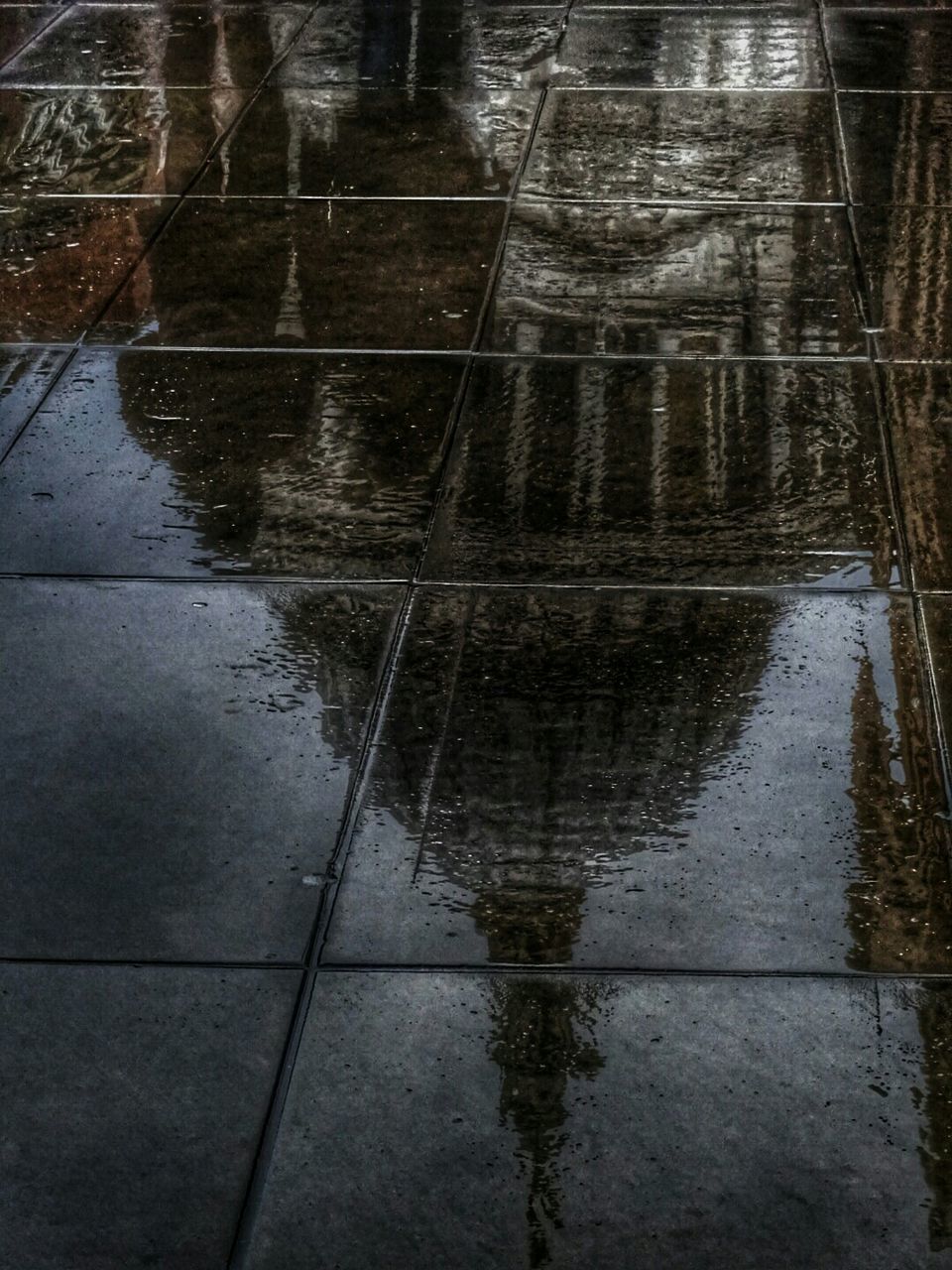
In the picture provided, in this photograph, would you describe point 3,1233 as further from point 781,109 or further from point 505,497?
point 781,109

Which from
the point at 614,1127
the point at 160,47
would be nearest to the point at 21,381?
the point at 614,1127

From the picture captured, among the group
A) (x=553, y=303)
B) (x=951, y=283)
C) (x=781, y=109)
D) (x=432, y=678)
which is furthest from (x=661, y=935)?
(x=781, y=109)

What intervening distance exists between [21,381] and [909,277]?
11.7 feet

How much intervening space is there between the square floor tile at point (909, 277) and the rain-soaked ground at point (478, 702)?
0.03 m

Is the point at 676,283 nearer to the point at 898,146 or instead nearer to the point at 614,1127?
the point at 898,146

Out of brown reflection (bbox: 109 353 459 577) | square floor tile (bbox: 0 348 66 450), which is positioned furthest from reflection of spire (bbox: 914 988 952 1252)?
square floor tile (bbox: 0 348 66 450)

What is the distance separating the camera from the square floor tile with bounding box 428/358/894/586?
5.40 metres

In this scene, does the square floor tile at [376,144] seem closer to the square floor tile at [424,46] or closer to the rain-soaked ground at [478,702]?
the rain-soaked ground at [478,702]

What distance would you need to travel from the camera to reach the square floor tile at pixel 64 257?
716 cm

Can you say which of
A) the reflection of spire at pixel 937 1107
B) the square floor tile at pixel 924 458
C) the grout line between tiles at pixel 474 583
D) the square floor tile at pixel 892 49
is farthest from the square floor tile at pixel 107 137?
the reflection of spire at pixel 937 1107

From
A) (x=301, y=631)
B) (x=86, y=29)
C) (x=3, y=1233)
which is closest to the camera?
(x=3, y=1233)

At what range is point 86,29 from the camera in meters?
11.0

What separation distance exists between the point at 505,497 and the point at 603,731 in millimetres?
1343

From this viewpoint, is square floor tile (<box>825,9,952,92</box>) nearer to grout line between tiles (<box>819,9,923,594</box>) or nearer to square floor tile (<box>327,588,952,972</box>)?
grout line between tiles (<box>819,9,923,594</box>)
